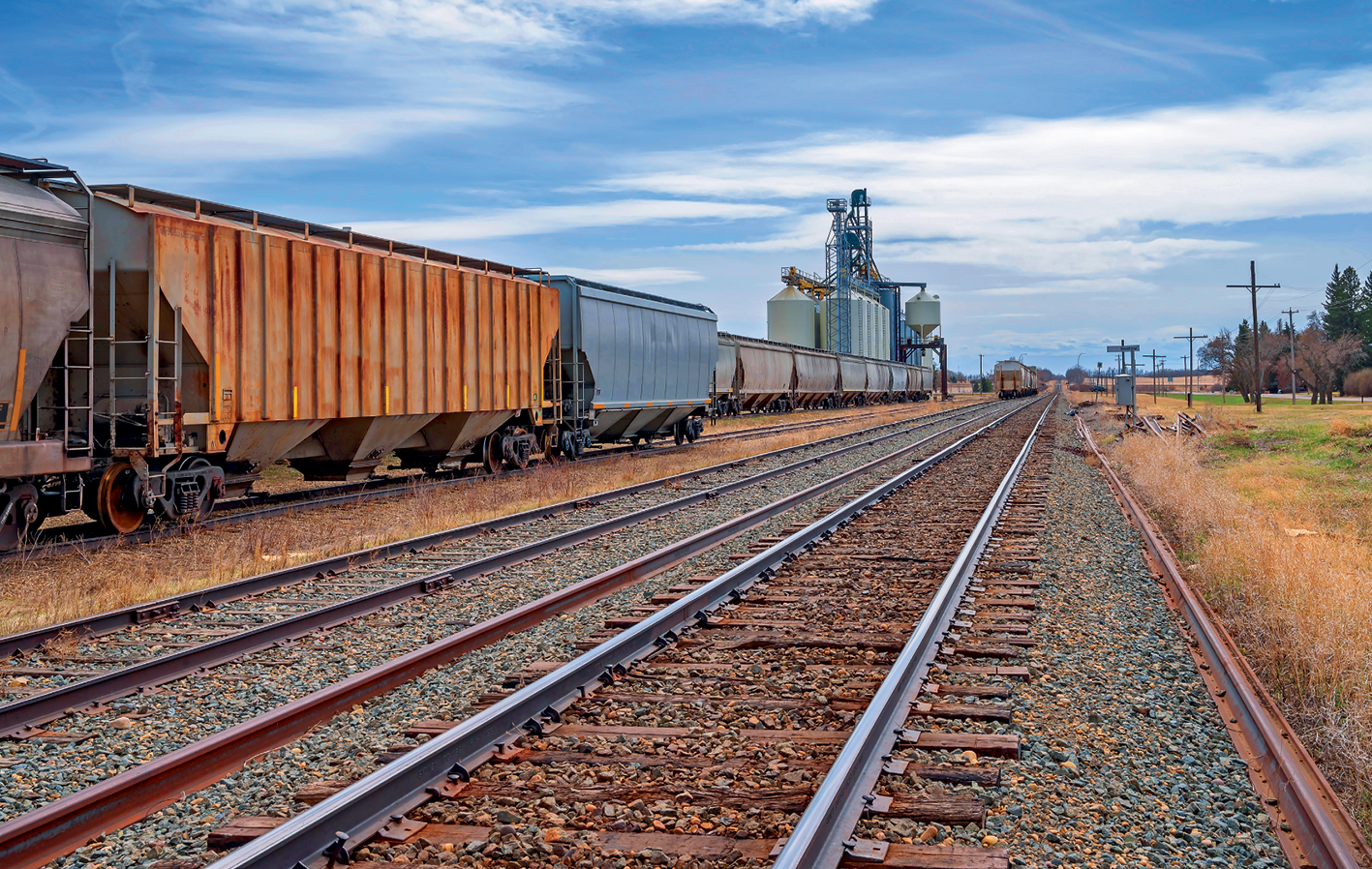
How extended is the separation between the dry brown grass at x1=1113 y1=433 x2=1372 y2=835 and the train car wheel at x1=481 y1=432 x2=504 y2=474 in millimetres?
11398

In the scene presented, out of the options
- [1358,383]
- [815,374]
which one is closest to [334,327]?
[815,374]

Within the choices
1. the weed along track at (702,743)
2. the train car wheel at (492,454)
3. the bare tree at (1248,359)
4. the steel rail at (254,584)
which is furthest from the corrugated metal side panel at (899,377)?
the weed along track at (702,743)

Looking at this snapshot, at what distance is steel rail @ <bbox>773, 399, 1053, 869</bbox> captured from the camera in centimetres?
369

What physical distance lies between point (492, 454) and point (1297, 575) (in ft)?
46.4

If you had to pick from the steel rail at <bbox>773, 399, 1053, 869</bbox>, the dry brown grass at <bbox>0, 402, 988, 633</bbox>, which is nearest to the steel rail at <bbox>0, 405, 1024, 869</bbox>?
the steel rail at <bbox>773, 399, 1053, 869</bbox>

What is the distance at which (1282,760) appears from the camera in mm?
4480

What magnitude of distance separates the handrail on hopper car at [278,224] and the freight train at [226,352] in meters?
0.03

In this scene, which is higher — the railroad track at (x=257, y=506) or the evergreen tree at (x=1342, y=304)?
the evergreen tree at (x=1342, y=304)

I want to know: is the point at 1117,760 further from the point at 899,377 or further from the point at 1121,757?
the point at 899,377

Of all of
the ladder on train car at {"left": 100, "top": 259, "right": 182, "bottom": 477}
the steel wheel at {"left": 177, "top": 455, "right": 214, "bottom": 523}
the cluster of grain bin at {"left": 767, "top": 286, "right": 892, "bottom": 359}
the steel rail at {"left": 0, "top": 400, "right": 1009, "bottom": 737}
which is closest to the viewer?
the steel rail at {"left": 0, "top": 400, "right": 1009, "bottom": 737}

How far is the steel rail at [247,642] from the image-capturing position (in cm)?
555

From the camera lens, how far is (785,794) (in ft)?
14.2

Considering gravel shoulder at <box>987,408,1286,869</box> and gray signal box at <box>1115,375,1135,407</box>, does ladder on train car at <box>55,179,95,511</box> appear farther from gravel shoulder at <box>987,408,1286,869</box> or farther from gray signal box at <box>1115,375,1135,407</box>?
gray signal box at <box>1115,375,1135,407</box>

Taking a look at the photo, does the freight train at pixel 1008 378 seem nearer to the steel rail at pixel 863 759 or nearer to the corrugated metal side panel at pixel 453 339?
the corrugated metal side panel at pixel 453 339
